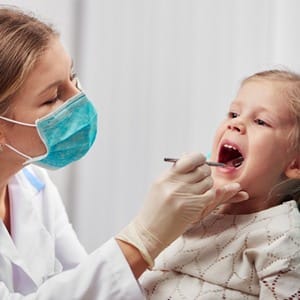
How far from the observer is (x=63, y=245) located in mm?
1772

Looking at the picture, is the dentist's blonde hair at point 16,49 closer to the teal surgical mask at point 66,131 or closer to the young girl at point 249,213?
the teal surgical mask at point 66,131

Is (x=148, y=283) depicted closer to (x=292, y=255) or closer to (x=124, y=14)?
(x=292, y=255)

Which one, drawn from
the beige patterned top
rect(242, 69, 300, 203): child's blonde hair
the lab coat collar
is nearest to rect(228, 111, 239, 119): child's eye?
rect(242, 69, 300, 203): child's blonde hair

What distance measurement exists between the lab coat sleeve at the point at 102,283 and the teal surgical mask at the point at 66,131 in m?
0.35

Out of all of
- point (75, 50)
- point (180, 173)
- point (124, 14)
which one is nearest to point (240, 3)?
point (124, 14)

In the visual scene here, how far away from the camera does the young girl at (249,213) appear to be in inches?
49.3

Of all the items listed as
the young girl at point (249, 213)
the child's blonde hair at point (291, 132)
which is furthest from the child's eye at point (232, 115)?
the child's blonde hair at point (291, 132)

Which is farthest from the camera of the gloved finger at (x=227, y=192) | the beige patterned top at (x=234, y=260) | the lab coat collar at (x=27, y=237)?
the lab coat collar at (x=27, y=237)

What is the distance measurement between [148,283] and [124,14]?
127cm

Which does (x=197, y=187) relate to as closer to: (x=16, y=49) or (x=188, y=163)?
(x=188, y=163)

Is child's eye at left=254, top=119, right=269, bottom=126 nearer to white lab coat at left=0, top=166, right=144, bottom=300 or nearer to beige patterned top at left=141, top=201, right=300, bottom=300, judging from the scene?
beige patterned top at left=141, top=201, right=300, bottom=300

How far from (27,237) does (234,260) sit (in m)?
A: 0.60

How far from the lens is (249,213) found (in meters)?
1.41

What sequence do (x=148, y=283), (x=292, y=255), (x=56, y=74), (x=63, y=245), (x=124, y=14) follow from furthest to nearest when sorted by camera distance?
(x=124, y=14)
(x=63, y=245)
(x=56, y=74)
(x=148, y=283)
(x=292, y=255)
